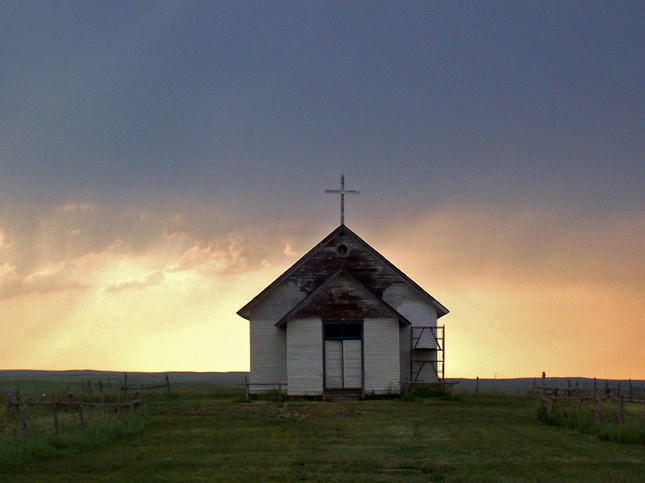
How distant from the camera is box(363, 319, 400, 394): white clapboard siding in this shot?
46.8 m

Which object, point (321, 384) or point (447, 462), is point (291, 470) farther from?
point (321, 384)

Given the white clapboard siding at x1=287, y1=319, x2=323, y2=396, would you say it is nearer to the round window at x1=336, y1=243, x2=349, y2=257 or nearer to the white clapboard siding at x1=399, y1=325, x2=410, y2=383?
the round window at x1=336, y1=243, x2=349, y2=257

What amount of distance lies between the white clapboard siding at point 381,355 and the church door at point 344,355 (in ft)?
1.04

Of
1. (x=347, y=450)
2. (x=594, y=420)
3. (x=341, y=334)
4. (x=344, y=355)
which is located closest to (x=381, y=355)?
(x=344, y=355)

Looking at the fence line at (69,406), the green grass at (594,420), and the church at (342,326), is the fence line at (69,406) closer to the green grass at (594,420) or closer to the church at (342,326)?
the church at (342,326)

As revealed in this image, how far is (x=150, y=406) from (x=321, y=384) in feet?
25.5

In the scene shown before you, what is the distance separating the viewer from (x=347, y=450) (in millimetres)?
26203

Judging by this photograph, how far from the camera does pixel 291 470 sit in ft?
73.3

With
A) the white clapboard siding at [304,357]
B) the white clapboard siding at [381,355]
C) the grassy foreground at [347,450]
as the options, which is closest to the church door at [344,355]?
the white clapboard siding at [381,355]

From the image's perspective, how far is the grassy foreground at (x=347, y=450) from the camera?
22.0m

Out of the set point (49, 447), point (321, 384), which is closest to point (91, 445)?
point (49, 447)

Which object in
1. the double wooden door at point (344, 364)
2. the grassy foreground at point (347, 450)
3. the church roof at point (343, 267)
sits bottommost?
the grassy foreground at point (347, 450)

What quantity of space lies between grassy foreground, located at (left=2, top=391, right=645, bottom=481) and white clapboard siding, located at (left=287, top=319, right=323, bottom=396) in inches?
251

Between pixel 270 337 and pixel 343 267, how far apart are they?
15.9 feet
